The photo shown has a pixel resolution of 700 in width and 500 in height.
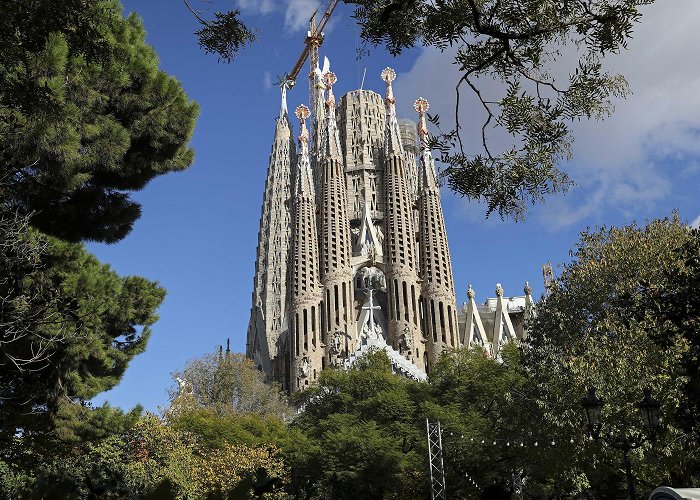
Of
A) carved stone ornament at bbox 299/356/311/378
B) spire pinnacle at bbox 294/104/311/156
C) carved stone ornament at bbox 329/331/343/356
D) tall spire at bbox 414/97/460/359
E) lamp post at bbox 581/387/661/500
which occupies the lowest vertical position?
lamp post at bbox 581/387/661/500

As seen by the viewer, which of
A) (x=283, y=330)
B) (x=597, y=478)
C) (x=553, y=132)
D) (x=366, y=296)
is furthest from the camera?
(x=283, y=330)

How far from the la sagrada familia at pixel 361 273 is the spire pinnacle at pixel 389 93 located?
8cm

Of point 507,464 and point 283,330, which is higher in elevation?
point 283,330

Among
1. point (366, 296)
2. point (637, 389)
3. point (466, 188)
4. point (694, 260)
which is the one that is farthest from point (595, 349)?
point (366, 296)

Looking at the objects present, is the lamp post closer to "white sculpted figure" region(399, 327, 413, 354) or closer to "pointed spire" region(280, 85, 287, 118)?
"white sculpted figure" region(399, 327, 413, 354)

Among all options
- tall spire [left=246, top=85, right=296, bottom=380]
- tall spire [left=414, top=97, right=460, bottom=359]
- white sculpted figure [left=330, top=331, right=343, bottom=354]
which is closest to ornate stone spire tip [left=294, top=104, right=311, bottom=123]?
tall spire [left=246, top=85, right=296, bottom=380]

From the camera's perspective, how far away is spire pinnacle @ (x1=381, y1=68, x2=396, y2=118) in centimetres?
4934

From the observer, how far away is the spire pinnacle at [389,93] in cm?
4934

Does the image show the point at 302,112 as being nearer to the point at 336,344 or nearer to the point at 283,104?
the point at 283,104

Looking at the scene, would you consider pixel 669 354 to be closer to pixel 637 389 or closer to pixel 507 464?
pixel 637 389

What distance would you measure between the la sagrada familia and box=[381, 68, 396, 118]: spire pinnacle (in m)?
0.08

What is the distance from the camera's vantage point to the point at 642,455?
13.0 metres

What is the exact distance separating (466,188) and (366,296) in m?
41.3

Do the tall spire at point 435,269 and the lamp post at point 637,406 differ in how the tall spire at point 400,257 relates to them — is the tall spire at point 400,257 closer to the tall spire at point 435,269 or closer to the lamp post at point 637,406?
the tall spire at point 435,269
